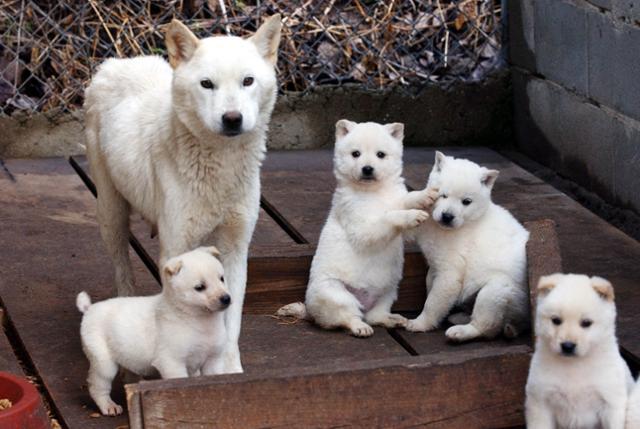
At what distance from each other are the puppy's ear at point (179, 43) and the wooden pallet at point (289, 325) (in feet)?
4.00

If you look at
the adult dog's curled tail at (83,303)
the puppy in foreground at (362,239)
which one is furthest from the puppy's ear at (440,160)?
the adult dog's curled tail at (83,303)

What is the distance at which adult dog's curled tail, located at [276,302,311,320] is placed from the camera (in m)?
6.22

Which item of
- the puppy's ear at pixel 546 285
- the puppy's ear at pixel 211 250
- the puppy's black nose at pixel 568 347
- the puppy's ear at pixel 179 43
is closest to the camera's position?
the puppy's black nose at pixel 568 347

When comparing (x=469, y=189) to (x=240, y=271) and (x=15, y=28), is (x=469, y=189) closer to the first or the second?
(x=240, y=271)

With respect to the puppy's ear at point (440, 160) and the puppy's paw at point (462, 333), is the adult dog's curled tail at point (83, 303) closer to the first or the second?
the puppy's paw at point (462, 333)

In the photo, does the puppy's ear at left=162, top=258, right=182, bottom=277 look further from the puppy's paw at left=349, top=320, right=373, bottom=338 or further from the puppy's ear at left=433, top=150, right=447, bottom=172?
the puppy's ear at left=433, top=150, right=447, bottom=172

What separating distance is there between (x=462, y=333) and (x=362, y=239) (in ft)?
2.01

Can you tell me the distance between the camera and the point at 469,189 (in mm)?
5828

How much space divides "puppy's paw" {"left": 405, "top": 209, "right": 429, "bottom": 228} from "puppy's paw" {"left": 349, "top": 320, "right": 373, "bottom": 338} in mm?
526

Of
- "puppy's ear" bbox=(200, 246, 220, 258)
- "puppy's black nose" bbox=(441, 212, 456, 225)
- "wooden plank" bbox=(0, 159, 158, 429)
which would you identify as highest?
"puppy's ear" bbox=(200, 246, 220, 258)

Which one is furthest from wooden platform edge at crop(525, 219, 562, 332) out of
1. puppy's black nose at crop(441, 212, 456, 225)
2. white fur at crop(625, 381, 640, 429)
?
white fur at crop(625, 381, 640, 429)

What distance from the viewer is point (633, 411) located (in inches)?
175

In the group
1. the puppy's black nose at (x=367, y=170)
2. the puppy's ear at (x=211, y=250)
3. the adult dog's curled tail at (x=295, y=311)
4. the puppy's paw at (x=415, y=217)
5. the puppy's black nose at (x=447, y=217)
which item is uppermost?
the puppy's ear at (x=211, y=250)

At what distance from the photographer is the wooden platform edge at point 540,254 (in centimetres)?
543
